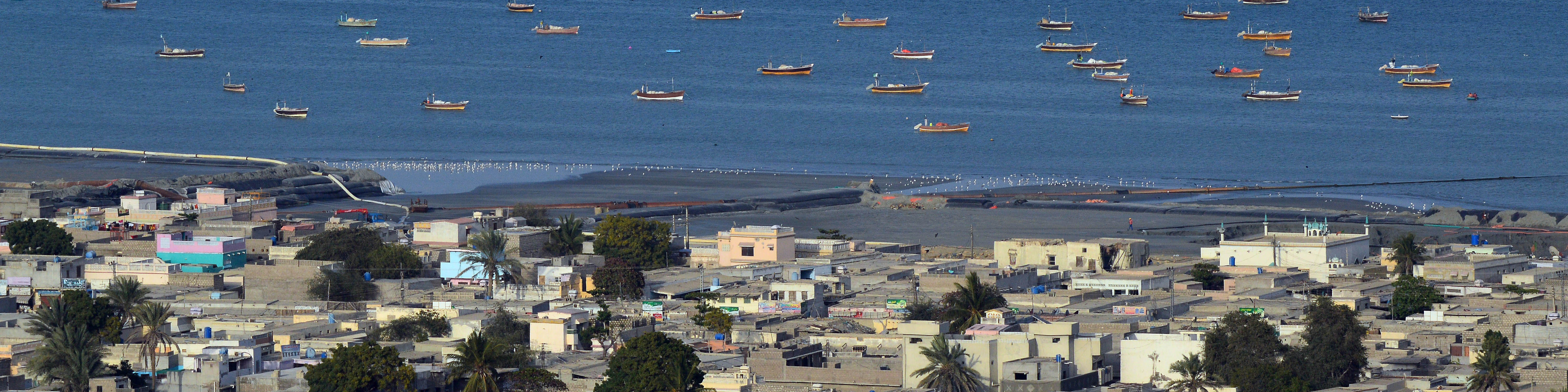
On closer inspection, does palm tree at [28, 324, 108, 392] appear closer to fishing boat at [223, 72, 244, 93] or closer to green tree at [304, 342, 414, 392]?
green tree at [304, 342, 414, 392]

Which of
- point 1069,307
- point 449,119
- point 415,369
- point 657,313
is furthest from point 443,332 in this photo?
point 449,119

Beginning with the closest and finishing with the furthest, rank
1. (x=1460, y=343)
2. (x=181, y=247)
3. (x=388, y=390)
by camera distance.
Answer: (x=388, y=390), (x=1460, y=343), (x=181, y=247)

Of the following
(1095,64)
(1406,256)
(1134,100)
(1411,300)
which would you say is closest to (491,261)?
(1411,300)

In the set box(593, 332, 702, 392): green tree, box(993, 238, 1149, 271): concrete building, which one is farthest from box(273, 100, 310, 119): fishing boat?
box(593, 332, 702, 392): green tree

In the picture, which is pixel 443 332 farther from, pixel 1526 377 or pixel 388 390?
pixel 1526 377

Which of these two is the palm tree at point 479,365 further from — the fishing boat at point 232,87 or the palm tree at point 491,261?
the fishing boat at point 232,87
